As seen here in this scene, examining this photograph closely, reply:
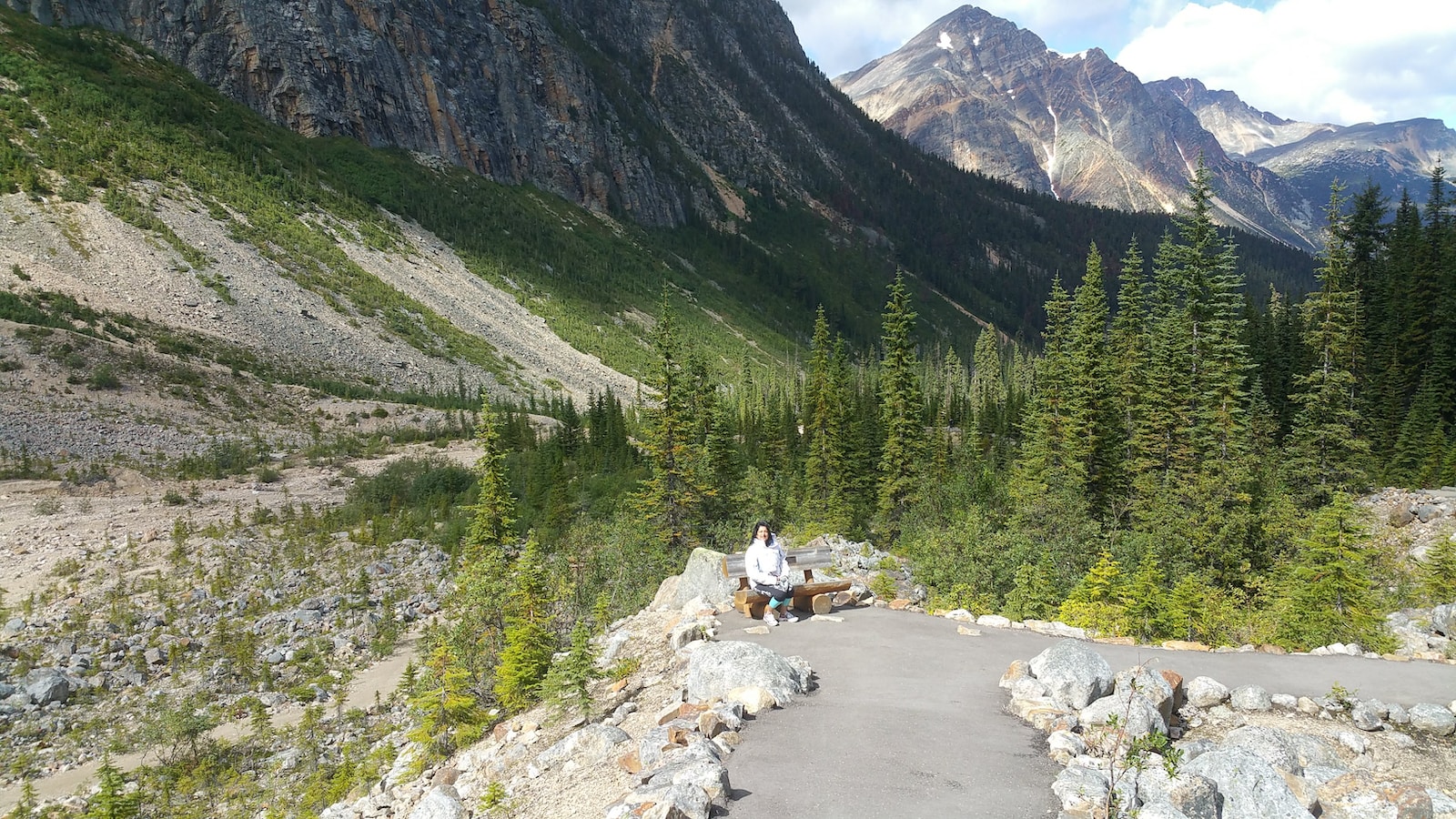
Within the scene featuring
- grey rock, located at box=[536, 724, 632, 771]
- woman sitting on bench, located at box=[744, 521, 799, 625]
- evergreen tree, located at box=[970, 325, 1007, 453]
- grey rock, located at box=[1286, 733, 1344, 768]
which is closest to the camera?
grey rock, located at box=[1286, 733, 1344, 768]

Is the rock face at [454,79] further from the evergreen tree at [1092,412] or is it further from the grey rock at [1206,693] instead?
the grey rock at [1206,693]

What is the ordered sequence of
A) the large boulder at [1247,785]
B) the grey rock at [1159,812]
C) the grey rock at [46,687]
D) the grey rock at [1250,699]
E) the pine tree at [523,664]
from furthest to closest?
the grey rock at [46,687]
the pine tree at [523,664]
the grey rock at [1250,699]
the large boulder at [1247,785]
the grey rock at [1159,812]

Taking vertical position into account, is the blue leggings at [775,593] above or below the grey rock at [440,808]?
above

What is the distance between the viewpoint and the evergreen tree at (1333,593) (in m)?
13.0

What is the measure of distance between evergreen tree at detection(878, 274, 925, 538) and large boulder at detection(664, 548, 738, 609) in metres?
→ 17.8

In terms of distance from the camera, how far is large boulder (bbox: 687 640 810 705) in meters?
8.84

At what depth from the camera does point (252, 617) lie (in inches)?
880

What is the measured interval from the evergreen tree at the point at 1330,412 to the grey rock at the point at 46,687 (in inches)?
1627

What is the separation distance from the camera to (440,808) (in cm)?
799

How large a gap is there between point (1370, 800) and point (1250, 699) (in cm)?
254

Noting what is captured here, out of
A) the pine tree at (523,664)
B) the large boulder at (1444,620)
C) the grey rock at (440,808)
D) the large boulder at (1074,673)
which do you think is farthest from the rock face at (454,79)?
the large boulder at (1444,620)

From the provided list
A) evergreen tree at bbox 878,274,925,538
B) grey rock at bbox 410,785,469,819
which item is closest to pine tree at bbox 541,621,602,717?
grey rock at bbox 410,785,469,819

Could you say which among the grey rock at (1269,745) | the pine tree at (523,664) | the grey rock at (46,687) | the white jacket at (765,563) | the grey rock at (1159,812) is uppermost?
the white jacket at (765,563)

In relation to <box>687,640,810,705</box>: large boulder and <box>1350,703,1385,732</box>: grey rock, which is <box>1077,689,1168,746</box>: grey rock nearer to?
<box>1350,703,1385,732</box>: grey rock
